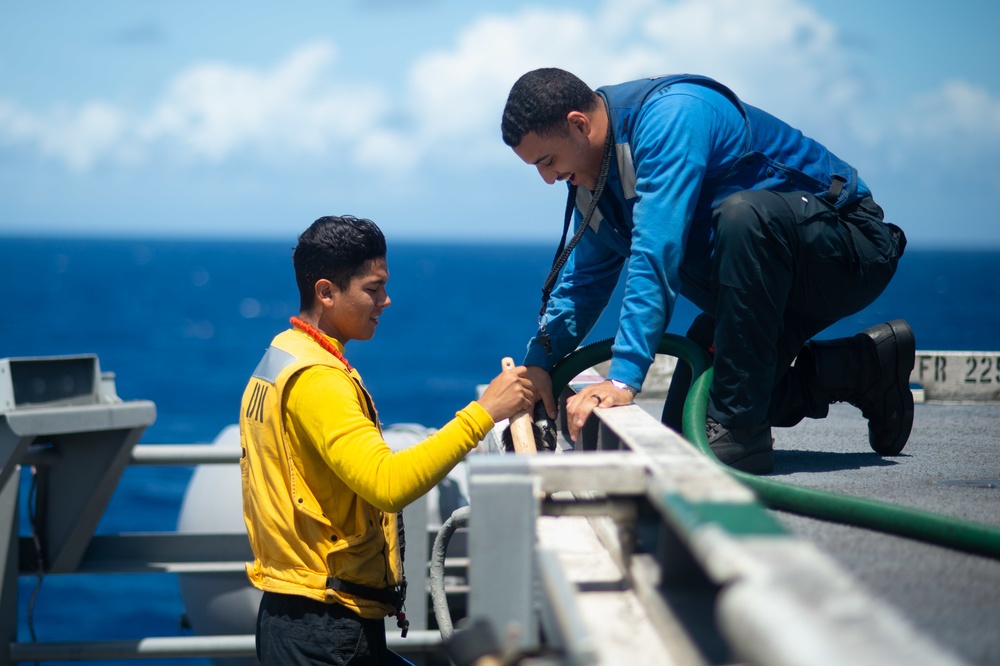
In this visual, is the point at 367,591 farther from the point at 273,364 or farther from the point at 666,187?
the point at 666,187

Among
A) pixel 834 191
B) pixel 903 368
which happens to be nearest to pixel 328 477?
pixel 834 191

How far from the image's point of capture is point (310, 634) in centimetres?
315

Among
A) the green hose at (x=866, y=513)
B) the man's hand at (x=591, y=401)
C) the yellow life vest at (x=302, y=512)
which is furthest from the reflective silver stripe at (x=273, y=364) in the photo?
the green hose at (x=866, y=513)

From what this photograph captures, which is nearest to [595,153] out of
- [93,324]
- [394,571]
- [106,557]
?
[394,571]

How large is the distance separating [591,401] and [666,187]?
76 cm

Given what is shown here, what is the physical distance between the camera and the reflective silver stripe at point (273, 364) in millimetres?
3174

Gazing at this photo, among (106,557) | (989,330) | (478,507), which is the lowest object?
(989,330)

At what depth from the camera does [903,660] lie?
48.5 inches

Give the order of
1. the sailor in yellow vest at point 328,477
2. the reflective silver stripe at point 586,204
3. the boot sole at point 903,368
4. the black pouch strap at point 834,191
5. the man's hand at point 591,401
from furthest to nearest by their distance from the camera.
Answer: the boot sole at point 903,368 < the reflective silver stripe at point 586,204 < the black pouch strap at point 834,191 < the man's hand at point 591,401 < the sailor in yellow vest at point 328,477

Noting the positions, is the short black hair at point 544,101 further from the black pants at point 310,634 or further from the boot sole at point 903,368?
the black pants at point 310,634

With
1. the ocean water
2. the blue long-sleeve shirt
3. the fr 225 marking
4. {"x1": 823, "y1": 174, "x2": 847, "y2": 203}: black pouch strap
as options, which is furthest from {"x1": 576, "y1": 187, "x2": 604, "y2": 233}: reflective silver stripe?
the ocean water

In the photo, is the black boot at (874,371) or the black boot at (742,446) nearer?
the black boot at (742,446)

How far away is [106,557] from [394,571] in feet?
10.2

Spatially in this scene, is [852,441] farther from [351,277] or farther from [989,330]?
[989,330]
